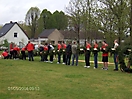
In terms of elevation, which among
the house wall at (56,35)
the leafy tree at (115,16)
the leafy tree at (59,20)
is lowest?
the leafy tree at (115,16)

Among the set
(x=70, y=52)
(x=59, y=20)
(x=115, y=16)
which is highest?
(x=59, y=20)

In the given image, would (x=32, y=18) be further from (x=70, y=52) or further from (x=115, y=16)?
(x=70, y=52)

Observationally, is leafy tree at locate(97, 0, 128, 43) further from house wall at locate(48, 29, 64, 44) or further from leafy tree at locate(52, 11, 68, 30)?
leafy tree at locate(52, 11, 68, 30)

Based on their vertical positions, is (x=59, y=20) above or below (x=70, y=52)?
above

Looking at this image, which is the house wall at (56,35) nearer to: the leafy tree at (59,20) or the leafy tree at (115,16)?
the leafy tree at (59,20)

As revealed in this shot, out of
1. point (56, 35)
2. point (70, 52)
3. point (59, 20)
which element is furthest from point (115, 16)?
point (59, 20)

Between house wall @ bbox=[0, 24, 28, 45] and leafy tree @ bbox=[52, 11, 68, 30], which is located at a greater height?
leafy tree @ bbox=[52, 11, 68, 30]

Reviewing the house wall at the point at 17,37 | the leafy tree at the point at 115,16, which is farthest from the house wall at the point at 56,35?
the leafy tree at the point at 115,16

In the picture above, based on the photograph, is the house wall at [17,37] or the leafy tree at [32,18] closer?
the house wall at [17,37]

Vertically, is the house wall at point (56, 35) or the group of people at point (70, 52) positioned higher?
the house wall at point (56, 35)

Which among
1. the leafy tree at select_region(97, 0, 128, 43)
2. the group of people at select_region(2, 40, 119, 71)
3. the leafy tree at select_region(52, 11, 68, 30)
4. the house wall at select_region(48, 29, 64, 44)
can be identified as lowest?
the group of people at select_region(2, 40, 119, 71)

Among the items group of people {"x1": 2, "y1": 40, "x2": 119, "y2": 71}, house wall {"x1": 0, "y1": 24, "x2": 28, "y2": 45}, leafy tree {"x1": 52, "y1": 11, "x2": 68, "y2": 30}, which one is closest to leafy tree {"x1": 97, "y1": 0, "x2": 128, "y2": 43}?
group of people {"x1": 2, "y1": 40, "x2": 119, "y2": 71}

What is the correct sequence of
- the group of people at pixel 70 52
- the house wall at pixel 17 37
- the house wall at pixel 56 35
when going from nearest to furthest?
the group of people at pixel 70 52 → the house wall at pixel 17 37 → the house wall at pixel 56 35

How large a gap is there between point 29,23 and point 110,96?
8024 cm
